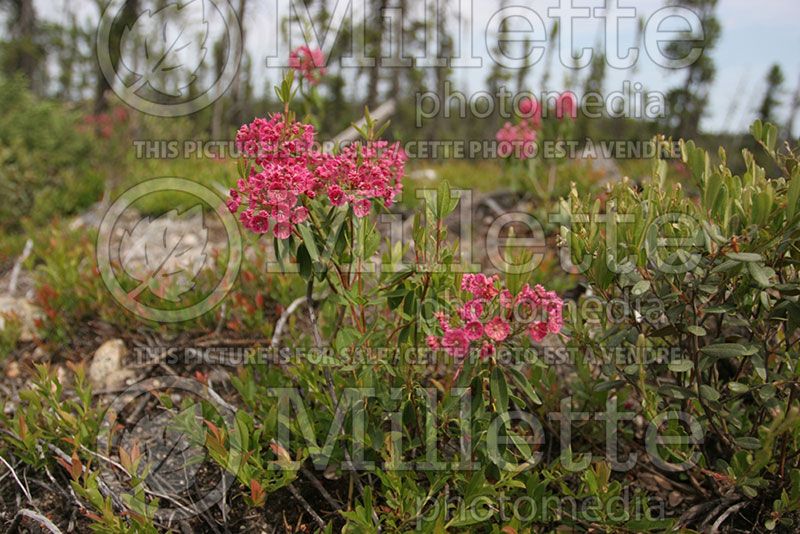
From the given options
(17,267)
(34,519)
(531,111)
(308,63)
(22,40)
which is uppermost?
(22,40)

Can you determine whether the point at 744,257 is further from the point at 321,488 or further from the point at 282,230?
the point at 321,488

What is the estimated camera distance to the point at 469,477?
2.08 metres

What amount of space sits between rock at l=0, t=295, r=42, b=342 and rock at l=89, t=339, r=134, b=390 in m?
0.63

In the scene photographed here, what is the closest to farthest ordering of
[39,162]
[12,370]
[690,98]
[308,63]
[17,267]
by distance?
[308,63], [12,370], [17,267], [39,162], [690,98]

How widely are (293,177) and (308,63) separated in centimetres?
160

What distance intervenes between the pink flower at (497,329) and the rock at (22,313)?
3.11m

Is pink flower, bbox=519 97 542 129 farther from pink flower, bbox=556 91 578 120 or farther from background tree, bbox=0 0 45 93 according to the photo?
background tree, bbox=0 0 45 93

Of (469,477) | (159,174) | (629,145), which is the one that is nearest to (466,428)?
(469,477)

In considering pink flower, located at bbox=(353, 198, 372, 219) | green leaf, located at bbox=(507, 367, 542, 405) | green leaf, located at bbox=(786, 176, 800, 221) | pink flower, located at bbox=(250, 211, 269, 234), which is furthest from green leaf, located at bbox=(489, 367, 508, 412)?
green leaf, located at bbox=(786, 176, 800, 221)

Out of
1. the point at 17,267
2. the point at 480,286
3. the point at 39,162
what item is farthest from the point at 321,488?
the point at 39,162

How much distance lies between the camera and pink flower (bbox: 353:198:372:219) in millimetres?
1878

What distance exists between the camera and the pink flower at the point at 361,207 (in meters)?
1.88

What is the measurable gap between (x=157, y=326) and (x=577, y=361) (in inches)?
94.3

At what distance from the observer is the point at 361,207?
1.89 metres
